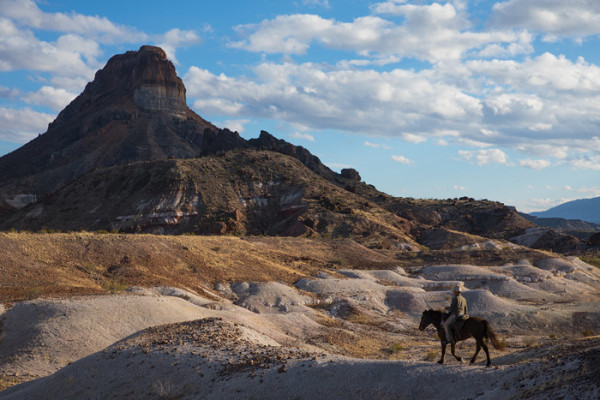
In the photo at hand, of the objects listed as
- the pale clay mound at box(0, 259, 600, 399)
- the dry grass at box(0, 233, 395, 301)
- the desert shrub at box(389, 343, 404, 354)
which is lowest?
the desert shrub at box(389, 343, 404, 354)

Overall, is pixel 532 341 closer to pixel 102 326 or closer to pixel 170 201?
pixel 102 326

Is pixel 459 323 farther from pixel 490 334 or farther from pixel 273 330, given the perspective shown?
pixel 273 330

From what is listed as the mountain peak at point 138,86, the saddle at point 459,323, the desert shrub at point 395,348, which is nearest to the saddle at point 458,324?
the saddle at point 459,323

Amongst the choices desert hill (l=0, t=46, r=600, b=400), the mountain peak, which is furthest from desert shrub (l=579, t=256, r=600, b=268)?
the mountain peak

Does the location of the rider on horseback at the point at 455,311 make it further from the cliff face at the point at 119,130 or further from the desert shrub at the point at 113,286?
the cliff face at the point at 119,130

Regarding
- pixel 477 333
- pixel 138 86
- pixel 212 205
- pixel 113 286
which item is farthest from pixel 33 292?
pixel 138 86

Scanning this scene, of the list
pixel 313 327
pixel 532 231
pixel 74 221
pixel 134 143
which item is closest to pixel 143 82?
pixel 134 143

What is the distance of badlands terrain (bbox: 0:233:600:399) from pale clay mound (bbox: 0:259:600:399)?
0.06 meters

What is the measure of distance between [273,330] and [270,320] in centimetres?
205

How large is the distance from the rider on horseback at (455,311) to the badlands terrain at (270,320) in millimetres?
1153

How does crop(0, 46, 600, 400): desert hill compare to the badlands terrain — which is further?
crop(0, 46, 600, 400): desert hill

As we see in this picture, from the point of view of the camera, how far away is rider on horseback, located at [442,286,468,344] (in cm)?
1395

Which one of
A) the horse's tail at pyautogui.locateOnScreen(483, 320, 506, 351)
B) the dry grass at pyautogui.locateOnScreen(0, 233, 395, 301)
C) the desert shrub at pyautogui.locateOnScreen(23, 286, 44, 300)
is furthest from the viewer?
the dry grass at pyautogui.locateOnScreen(0, 233, 395, 301)

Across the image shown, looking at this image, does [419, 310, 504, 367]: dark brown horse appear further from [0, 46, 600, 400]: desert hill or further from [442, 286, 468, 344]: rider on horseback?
[0, 46, 600, 400]: desert hill
